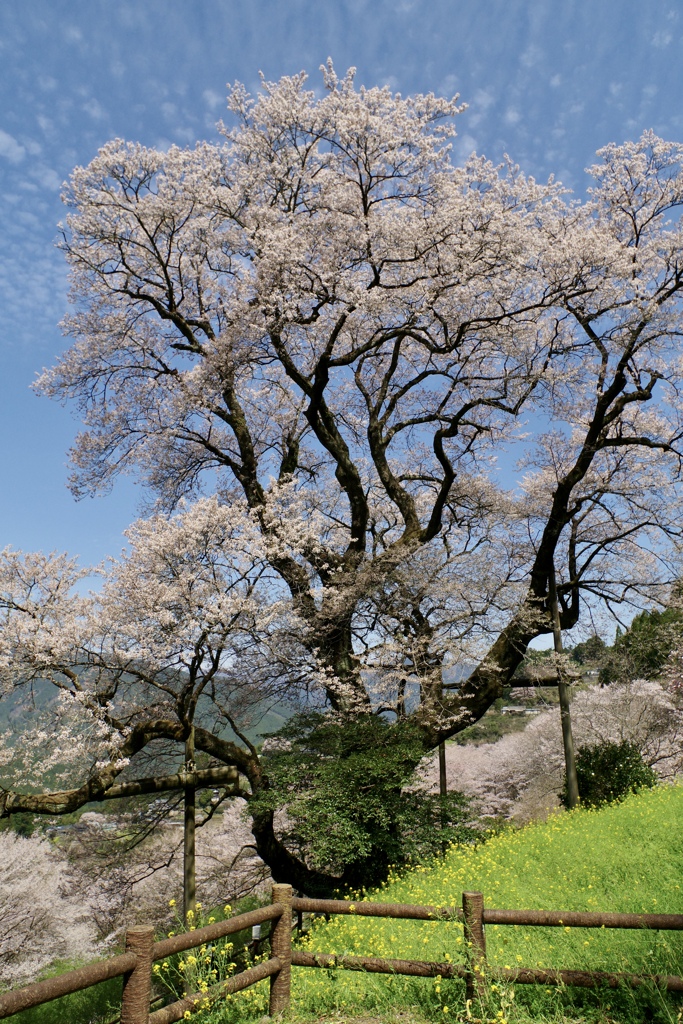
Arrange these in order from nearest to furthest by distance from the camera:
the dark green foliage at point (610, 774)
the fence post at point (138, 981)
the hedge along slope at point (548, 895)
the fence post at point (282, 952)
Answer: the fence post at point (138, 981) < the fence post at point (282, 952) < the hedge along slope at point (548, 895) < the dark green foliage at point (610, 774)

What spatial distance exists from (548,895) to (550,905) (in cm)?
41

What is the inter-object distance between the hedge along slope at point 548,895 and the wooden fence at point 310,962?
0.33 metres

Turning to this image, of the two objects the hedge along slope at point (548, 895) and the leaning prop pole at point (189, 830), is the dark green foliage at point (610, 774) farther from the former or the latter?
the leaning prop pole at point (189, 830)

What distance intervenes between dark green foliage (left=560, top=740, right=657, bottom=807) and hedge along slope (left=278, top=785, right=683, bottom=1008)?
195cm

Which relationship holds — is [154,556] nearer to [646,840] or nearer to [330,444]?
[330,444]

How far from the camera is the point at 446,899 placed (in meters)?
9.84

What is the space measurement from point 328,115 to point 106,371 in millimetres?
8654

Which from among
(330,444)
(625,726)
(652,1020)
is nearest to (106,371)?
(330,444)

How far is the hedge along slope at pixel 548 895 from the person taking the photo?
6.01m

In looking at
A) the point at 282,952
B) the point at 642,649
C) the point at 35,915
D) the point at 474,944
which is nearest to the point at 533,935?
the point at 474,944

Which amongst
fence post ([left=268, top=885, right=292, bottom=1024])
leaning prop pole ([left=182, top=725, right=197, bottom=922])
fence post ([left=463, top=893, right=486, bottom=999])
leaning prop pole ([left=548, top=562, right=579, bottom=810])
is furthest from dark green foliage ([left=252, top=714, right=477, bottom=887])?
fence post ([left=463, top=893, right=486, bottom=999])

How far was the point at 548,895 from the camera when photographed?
910 centimetres

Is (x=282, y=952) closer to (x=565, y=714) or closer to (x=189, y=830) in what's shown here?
(x=189, y=830)

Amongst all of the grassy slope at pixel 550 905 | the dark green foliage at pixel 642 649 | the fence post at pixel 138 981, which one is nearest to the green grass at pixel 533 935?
the grassy slope at pixel 550 905
